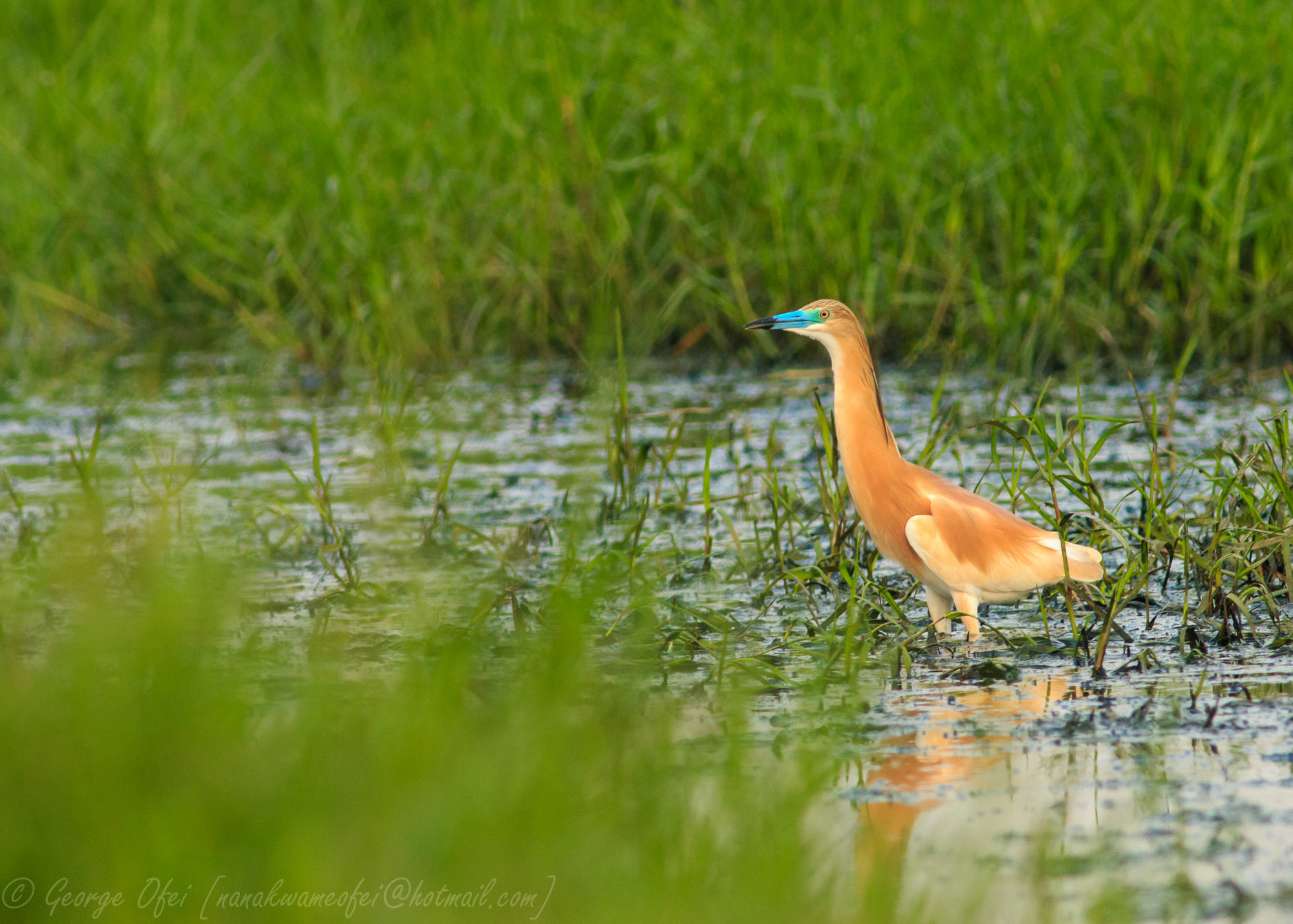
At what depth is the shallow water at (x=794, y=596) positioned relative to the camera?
3.31 m

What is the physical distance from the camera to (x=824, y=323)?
5.14 metres

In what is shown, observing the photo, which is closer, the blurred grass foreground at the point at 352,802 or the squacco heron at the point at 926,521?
the blurred grass foreground at the point at 352,802

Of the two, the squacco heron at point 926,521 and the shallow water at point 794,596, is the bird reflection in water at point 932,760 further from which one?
the squacco heron at point 926,521

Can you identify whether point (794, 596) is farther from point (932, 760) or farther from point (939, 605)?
point (932, 760)

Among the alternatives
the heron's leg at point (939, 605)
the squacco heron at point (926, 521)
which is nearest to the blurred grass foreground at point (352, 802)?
the squacco heron at point (926, 521)

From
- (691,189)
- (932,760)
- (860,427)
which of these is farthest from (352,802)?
(691,189)

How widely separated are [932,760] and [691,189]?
5.31 metres

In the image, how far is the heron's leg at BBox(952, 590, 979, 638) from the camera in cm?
487

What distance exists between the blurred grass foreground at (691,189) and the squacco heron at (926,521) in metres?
2.59

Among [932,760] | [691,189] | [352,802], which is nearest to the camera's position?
[352,802]

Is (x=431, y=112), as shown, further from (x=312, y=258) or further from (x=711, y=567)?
(x=711, y=567)

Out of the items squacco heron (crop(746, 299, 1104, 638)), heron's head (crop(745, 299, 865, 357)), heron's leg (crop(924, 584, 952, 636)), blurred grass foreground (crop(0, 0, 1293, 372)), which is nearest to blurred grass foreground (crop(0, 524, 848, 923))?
squacco heron (crop(746, 299, 1104, 638))

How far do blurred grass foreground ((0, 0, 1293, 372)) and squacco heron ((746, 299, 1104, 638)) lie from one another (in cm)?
259

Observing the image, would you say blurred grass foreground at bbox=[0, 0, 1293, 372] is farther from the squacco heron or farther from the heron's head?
the squacco heron
